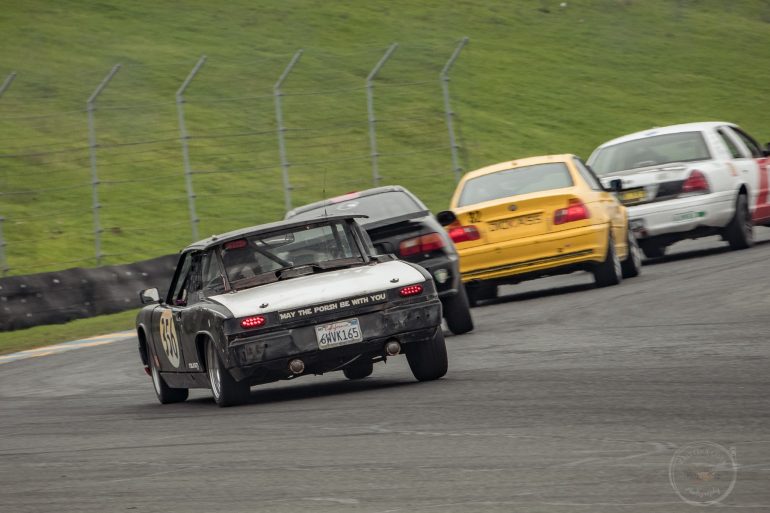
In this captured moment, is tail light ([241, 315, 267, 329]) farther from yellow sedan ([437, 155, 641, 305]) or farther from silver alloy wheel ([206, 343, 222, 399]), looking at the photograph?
yellow sedan ([437, 155, 641, 305])

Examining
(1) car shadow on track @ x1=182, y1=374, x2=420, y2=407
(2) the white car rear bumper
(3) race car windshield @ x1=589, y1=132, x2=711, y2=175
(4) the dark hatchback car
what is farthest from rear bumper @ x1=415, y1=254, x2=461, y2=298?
(3) race car windshield @ x1=589, y1=132, x2=711, y2=175

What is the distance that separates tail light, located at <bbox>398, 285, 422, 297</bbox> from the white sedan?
8.59 metres

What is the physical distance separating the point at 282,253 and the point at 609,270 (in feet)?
21.2

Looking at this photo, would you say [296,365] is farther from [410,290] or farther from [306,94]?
[306,94]

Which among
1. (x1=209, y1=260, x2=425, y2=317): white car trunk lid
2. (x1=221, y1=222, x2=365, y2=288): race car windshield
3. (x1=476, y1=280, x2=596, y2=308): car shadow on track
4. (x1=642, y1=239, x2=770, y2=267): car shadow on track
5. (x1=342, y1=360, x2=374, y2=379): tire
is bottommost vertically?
(x1=642, y1=239, x2=770, y2=267): car shadow on track

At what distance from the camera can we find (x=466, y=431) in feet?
27.8

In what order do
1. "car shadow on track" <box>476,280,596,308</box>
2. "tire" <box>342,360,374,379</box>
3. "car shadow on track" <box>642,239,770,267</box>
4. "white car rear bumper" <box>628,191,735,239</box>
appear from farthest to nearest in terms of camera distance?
"car shadow on track" <box>642,239,770,267</box>
"white car rear bumper" <box>628,191,735,239</box>
"car shadow on track" <box>476,280,596,308</box>
"tire" <box>342,360,374,379</box>

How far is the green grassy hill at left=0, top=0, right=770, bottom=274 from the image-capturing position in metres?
29.9

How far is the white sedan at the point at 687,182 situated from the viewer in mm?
18969

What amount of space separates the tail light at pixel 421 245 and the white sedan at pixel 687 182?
208 inches

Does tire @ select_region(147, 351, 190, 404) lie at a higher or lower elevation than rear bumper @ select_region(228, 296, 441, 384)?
lower

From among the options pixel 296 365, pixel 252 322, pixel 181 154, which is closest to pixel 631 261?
pixel 296 365

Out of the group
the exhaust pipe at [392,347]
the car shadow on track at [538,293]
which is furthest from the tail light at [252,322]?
the car shadow on track at [538,293]

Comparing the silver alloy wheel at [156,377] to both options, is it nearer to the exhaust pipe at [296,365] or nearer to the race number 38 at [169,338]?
the race number 38 at [169,338]
